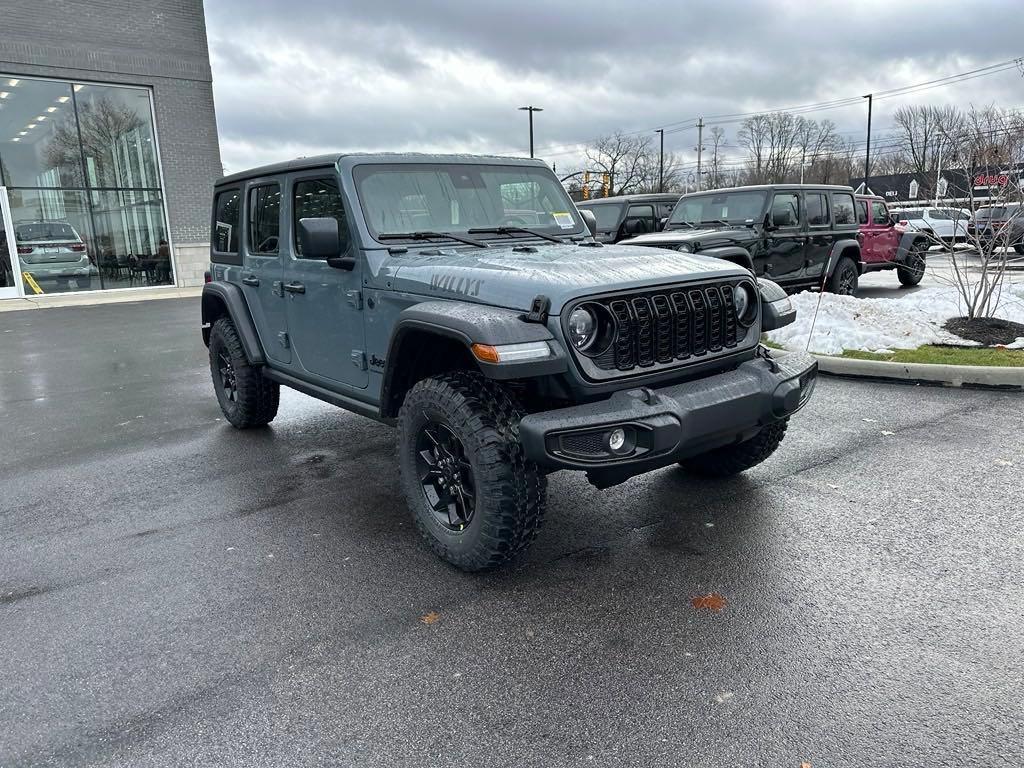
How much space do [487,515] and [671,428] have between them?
2.90 ft

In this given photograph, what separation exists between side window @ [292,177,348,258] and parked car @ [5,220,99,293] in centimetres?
1805

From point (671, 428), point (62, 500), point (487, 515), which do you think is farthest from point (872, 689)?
point (62, 500)

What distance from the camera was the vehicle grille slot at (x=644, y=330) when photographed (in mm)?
3441

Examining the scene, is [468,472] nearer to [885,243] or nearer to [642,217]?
[642,217]

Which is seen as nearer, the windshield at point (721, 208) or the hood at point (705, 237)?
the hood at point (705, 237)

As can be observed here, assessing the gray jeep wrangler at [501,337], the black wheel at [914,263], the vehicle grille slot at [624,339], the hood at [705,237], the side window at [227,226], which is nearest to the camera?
the gray jeep wrangler at [501,337]

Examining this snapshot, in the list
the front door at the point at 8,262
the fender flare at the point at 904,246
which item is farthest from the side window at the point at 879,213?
the front door at the point at 8,262

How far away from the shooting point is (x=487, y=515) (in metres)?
3.37

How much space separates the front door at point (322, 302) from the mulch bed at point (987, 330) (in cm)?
674

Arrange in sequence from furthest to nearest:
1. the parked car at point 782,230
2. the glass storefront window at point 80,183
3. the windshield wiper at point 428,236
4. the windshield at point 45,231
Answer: the windshield at point 45,231 → the glass storefront window at point 80,183 → the parked car at point 782,230 → the windshield wiper at point 428,236

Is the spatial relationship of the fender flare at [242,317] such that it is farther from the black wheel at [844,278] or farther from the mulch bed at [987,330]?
the black wheel at [844,278]

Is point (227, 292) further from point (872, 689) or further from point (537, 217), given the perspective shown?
point (872, 689)

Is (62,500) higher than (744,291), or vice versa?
(744,291)

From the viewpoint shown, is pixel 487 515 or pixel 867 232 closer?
pixel 487 515
